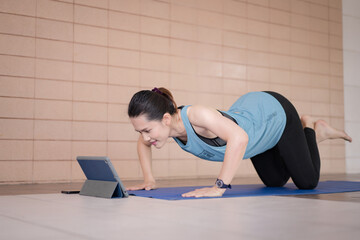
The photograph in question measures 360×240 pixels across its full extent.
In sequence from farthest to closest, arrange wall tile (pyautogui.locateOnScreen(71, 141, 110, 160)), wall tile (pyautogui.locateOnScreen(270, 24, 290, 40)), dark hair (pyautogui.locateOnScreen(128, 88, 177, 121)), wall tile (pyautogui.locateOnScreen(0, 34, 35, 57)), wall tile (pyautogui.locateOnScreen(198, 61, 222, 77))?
wall tile (pyautogui.locateOnScreen(270, 24, 290, 40))
wall tile (pyautogui.locateOnScreen(198, 61, 222, 77))
wall tile (pyautogui.locateOnScreen(71, 141, 110, 160))
wall tile (pyautogui.locateOnScreen(0, 34, 35, 57))
dark hair (pyautogui.locateOnScreen(128, 88, 177, 121))

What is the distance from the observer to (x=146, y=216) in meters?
1.72

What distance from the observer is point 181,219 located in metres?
1.62

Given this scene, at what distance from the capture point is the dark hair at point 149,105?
Result: 2.34 meters

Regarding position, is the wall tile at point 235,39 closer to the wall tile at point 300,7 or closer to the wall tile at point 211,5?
the wall tile at point 211,5

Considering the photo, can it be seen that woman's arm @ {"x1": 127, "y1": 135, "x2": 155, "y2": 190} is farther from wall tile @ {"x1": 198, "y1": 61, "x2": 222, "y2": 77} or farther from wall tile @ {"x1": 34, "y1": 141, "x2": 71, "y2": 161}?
wall tile @ {"x1": 198, "y1": 61, "x2": 222, "y2": 77}

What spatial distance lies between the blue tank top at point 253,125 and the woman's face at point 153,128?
0.41 feet

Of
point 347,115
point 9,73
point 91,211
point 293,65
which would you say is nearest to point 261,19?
point 293,65

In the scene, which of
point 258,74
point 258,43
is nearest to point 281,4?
point 258,43

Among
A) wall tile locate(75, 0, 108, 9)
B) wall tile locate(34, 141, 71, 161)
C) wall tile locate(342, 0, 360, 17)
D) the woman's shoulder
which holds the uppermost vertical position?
wall tile locate(342, 0, 360, 17)

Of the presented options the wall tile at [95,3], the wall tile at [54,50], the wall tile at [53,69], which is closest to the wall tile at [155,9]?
the wall tile at [95,3]

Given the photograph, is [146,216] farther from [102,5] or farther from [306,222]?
[102,5]

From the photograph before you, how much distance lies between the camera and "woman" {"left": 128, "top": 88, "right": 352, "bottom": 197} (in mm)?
2379

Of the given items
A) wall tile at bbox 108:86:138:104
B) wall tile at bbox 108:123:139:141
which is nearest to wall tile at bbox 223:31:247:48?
wall tile at bbox 108:86:138:104

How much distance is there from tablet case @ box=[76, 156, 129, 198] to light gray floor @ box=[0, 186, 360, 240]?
0.21 metres
